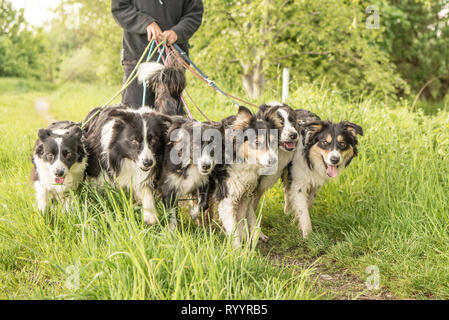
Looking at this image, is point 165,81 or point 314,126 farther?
point 165,81

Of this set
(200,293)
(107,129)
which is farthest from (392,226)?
(107,129)

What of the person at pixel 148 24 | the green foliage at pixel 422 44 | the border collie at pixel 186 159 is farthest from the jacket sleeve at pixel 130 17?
the green foliage at pixel 422 44

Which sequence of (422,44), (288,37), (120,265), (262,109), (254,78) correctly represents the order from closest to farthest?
(120,265) → (262,109) → (254,78) → (288,37) → (422,44)

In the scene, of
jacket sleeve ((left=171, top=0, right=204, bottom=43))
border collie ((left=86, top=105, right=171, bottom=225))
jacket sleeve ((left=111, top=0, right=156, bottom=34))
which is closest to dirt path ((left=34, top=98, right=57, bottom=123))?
jacket sleeve ((left=111, top=0, right=156, bottom=34))

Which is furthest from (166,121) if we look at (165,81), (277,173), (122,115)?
(277,173)

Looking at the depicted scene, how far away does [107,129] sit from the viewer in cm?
370

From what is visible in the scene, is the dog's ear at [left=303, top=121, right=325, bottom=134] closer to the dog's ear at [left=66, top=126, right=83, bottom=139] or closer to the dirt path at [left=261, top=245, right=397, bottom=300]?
the dirt path at [left=261, top=245, right=397, bottom=300]

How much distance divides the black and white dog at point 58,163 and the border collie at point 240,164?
131 centimetres

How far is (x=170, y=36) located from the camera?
4.61 metres

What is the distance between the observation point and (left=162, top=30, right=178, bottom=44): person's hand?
457 cm

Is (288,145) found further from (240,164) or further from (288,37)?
(288,37)

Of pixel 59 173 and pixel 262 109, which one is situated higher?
pixel 262 109

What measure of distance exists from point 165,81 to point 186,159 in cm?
122
